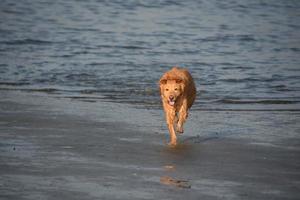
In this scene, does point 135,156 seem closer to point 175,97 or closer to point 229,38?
point 175,97

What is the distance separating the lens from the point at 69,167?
9.47 metres

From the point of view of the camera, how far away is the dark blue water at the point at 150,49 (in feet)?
55.5

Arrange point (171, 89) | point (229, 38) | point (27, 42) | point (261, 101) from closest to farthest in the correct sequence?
point (171, 89) < point (261, 101) < point (27, 42) < point (229, 38)

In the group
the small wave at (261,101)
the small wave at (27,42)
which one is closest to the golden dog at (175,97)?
the small wave at (261,101)

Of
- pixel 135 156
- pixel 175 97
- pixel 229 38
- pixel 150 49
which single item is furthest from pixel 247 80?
pixel 229 38

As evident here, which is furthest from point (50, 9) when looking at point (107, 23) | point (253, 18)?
point (253, 18)

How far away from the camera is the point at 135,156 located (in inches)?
401

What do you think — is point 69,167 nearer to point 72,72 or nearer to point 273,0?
point 72,72

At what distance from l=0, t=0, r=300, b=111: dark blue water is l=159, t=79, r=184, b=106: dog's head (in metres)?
3.07

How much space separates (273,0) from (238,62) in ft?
81.6

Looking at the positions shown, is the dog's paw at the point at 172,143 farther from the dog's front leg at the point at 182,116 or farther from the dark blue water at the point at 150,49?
the dark blue water at the point at 150,49

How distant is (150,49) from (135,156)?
15295 mm

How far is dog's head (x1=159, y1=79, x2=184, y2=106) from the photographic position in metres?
11.7

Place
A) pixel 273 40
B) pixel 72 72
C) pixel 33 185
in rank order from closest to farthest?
1. pixel 33 185
2. pixel 72 72
3. pixel 273 40
